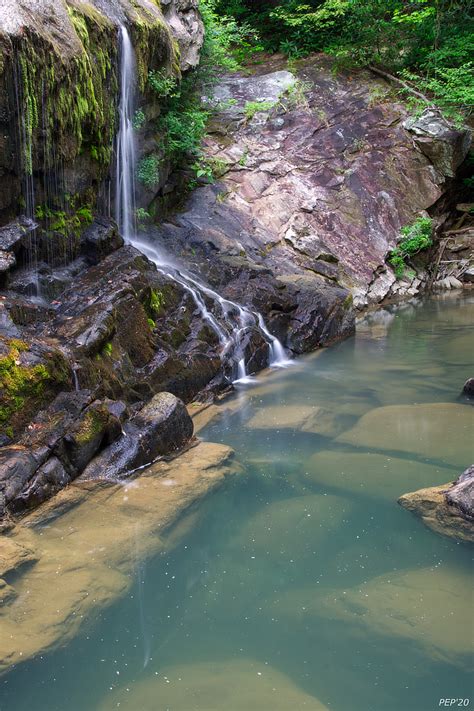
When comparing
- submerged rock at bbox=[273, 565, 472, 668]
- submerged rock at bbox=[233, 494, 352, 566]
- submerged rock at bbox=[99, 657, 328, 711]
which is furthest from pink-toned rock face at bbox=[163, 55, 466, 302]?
submerged rock at bbox=[99, 657, 328, 711]

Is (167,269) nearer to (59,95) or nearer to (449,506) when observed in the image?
(59,95)

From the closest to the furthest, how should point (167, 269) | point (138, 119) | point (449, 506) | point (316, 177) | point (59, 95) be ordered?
point (449, 506)
point (59, 95)
point (167, 269)
point (138, 119)
point (316, 177)

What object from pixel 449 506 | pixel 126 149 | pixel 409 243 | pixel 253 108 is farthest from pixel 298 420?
pixel 253 108

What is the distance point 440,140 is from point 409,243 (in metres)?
3.76

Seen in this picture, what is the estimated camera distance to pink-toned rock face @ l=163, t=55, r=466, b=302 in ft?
48.8

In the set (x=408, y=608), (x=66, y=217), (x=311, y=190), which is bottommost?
(x=408, y=608)

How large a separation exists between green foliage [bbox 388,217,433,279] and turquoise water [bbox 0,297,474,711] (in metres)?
10.2

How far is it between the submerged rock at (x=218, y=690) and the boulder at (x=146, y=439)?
110 inches

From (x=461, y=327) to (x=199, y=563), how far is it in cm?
1013

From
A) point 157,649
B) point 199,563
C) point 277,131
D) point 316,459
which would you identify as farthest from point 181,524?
point 277,131

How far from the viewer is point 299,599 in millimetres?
4355

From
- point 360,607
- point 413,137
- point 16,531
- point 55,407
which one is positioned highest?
point 413,137

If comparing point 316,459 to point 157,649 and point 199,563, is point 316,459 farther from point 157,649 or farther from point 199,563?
point 157,649

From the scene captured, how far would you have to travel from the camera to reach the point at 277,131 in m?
18.2
